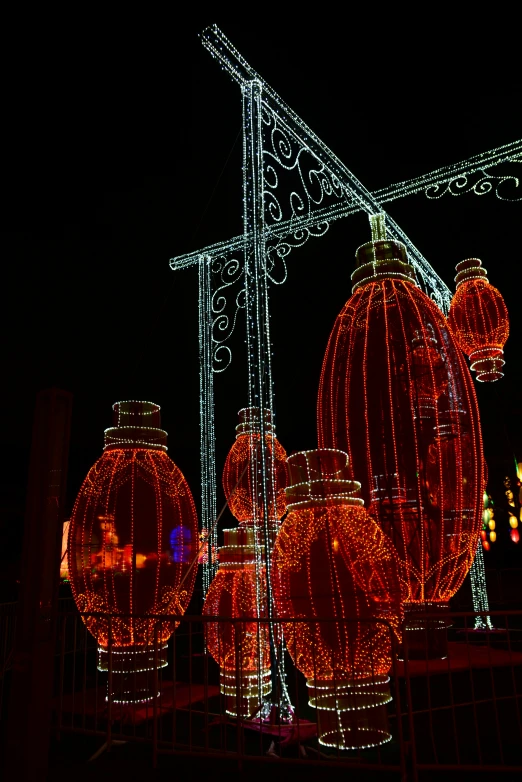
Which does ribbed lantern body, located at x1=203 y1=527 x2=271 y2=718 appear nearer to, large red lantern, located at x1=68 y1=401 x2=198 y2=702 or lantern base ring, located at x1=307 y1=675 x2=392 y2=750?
large red lantern, located at x1=68 y1=401 x2=198 y2=702

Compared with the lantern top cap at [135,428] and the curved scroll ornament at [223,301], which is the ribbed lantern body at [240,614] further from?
the curved scroll ornament at [223,301]

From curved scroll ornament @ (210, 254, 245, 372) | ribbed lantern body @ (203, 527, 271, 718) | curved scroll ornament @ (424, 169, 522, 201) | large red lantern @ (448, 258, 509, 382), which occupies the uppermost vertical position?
curved scroll ornament @ (424, 169, 522, 201)

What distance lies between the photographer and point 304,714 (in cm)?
523

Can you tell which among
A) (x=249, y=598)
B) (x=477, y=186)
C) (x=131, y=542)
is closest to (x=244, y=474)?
(x=249, y=598)

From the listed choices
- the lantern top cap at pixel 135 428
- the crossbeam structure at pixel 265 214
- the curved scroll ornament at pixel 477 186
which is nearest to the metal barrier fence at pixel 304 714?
the crossbeam structure at pixel 265 214

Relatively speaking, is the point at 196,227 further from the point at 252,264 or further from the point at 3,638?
the point at 3,638

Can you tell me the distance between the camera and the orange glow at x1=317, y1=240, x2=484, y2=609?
4199mm

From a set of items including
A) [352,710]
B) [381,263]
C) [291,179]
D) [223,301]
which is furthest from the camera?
[223,301]

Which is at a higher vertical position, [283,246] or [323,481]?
[283,246]

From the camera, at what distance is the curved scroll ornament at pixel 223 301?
7.32 metres

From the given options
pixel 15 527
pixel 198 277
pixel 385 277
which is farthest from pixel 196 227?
pixel 15 527

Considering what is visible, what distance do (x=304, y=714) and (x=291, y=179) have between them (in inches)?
187

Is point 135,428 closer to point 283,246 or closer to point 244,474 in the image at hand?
point 244,474

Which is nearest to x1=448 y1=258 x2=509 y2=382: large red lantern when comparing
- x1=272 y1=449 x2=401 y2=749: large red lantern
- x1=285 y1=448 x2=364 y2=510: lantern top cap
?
x1=285 y1=448 x2=364 y2=510: lantern top cap
